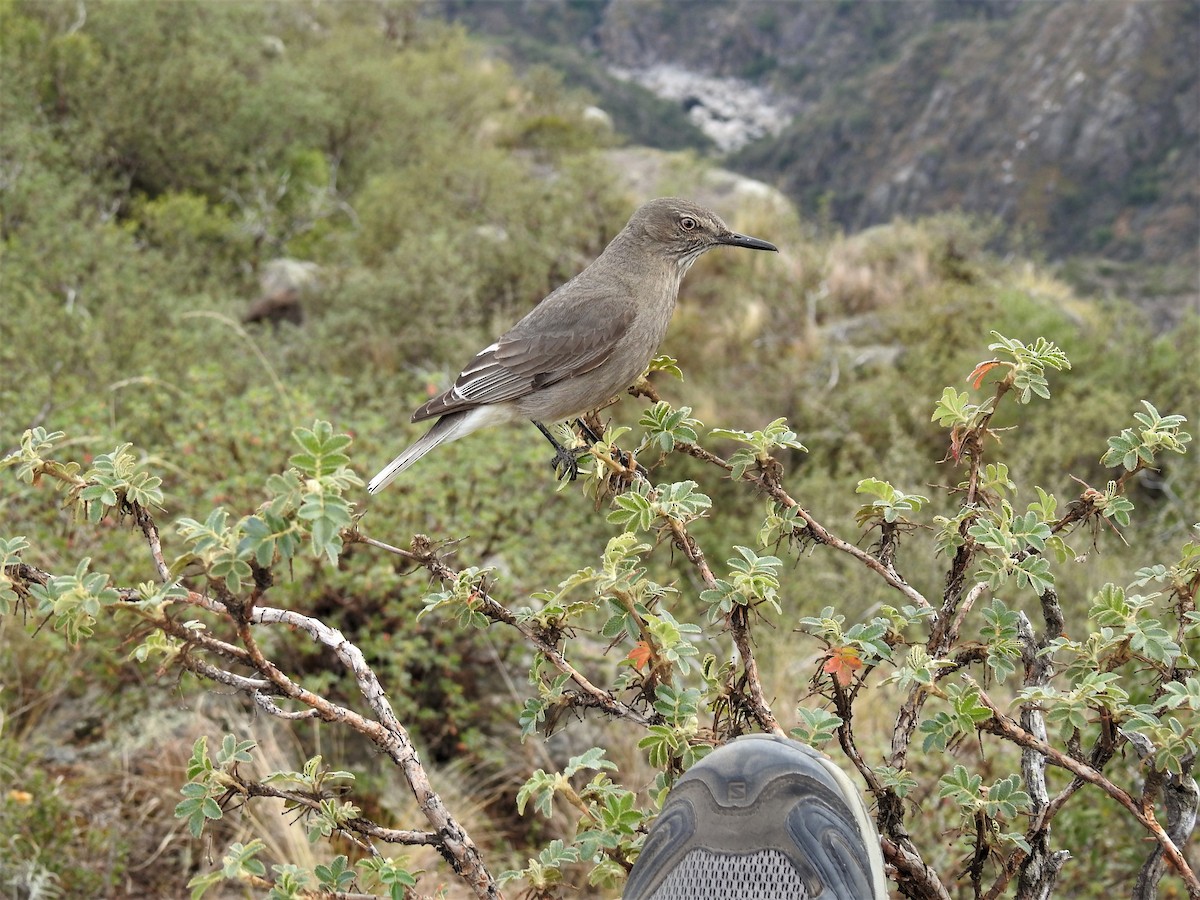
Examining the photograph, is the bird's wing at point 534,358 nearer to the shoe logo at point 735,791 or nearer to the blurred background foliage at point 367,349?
the blurred background foliage at point 367,349

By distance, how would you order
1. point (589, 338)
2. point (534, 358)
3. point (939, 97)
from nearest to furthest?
point (589, 338) → point (534, 358) → point (939, 97)

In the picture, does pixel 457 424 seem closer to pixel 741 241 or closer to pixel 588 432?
pixel 588 432

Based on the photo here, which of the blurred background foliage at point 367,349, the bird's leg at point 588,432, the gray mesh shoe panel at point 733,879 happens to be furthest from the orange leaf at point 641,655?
the bird's leg at point 588,432

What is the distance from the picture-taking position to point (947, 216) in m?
11.7

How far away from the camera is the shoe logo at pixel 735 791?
1516 millimetres

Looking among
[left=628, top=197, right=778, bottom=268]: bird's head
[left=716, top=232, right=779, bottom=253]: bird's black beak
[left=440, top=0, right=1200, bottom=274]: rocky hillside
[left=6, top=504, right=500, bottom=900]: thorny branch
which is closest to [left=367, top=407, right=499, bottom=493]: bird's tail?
[left=628, top=197, right=778, bottom=268]: bird's head

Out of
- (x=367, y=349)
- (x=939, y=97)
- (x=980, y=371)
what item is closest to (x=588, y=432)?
(x=980, y=371)

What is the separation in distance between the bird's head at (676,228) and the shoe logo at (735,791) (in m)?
1.86

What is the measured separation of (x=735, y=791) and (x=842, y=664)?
25 cm

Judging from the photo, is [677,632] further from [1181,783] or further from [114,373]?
[114,373]

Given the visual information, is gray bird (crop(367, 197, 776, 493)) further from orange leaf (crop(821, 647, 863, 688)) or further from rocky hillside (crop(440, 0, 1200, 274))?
rocky hillside (crop(440, 0, 1200, 274))

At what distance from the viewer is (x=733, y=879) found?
1524 millimetres

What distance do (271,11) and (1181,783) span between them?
20.8 metres

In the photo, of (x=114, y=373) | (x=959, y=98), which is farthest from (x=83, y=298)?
(x=959, y=98)
